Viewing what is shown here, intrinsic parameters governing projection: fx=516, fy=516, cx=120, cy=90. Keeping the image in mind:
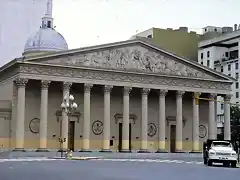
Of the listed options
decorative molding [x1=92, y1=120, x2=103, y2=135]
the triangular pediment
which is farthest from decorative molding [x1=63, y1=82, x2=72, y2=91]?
decorative molding [x1=92, y1=120, x2=103, y2=135]

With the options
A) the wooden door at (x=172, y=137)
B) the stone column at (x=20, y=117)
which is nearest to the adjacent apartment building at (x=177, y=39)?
the wooden door at (x=172, y=137)

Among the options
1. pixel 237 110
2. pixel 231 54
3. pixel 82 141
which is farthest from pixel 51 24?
pixel 231 54

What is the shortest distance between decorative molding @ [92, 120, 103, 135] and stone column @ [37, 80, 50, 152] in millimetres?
8023

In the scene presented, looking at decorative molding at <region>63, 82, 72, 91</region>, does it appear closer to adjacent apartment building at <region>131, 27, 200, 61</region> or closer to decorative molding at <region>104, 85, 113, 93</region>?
decorative molding at <region>104, 85, 113, 93</region>

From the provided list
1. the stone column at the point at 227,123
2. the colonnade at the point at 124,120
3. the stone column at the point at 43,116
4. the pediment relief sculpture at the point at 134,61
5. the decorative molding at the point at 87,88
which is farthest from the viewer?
the stone column at the point at 227,123

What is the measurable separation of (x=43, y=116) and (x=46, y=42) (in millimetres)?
17173

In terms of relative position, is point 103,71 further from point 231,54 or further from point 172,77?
point 231,54

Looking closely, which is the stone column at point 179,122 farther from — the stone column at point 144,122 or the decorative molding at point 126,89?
the decorative molding at point 126,89

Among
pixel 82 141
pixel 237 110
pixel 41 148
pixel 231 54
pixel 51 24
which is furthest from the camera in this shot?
pixel 231 54

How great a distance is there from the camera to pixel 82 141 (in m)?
61.2

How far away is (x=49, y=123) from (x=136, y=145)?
11.9 m

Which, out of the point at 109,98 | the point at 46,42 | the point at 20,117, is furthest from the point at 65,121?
the point at 46,42

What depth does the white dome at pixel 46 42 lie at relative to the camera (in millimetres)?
70938

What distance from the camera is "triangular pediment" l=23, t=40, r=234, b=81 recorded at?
193 feet
